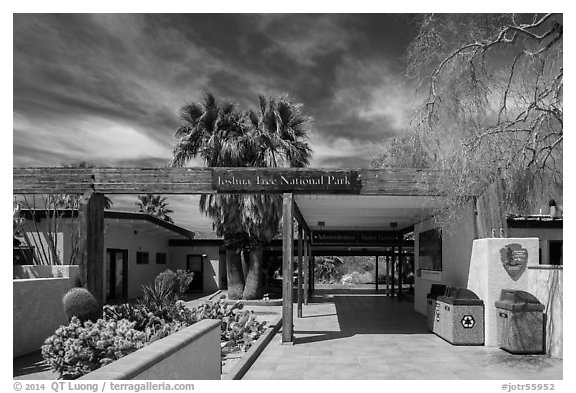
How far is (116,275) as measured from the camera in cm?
2167

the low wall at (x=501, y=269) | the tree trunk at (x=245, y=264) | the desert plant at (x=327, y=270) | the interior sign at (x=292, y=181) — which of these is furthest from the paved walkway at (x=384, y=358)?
the desert plant at (x=327, y=270)

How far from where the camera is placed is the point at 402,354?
967 centimetres

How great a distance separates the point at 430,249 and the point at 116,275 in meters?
13.3

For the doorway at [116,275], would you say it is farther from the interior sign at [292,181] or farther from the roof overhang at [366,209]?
the interior sign at [292,181]

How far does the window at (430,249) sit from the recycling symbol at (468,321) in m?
3.26

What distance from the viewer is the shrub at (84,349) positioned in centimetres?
790

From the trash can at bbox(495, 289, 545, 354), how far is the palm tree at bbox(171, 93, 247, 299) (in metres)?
13.5

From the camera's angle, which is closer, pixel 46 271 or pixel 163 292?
pixel 46 271

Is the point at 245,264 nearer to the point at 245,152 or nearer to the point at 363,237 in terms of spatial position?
the point at 245,152

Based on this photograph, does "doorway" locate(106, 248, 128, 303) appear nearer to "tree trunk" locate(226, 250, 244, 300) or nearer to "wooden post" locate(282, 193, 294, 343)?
"tree trunk" locate(226, 250, 244, 300)

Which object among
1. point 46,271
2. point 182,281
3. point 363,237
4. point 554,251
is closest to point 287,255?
point 182,281
